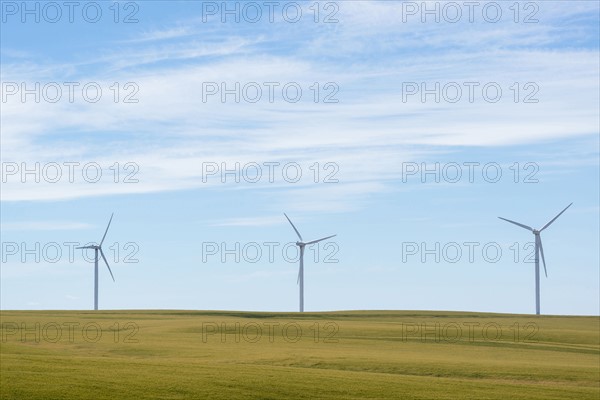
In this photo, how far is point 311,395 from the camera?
40844mm

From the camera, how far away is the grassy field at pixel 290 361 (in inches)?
1575

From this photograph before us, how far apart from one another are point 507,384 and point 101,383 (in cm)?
2121

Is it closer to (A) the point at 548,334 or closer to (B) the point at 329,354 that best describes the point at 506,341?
(A) the point at 548,334

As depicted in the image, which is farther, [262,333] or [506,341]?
[262,333]

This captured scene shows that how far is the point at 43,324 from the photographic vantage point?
317ft

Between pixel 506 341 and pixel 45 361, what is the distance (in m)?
46.8

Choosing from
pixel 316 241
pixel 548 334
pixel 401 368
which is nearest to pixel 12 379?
pixel 401 368

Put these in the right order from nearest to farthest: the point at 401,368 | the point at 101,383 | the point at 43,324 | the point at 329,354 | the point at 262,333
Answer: the point at 101,383
the point at 401,368
the point at 329,354
the point at 262,333
the point at 43,324

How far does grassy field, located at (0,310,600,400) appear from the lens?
40.0 m

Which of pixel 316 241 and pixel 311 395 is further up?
pixel 316 241

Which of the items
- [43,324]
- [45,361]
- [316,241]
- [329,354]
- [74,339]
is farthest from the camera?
[316,241]

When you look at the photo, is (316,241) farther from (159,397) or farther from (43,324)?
(159,397)

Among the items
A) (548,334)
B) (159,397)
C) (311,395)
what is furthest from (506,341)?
(159,397)

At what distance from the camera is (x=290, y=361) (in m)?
56.7
